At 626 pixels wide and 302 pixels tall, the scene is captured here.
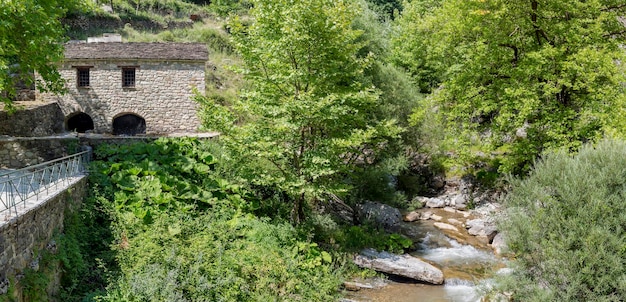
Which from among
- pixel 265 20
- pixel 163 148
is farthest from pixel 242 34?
pixel 163 148

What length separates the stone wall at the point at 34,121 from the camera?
17.4 metres

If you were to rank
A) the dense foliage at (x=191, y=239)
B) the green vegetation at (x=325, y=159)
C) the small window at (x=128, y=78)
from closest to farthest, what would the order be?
the green vegetation at (x=325, y=159) < the dense foliage at (x=191, y=239) < the small window at (x=128, y=78)

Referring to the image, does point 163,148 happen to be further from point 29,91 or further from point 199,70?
point 29,91

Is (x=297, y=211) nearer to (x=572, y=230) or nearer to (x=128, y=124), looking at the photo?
(x=572, y=230)

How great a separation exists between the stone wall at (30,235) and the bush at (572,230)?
9729 millimetres

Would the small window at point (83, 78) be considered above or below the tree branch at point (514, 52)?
below

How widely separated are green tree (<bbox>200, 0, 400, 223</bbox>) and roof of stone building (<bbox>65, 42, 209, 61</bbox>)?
7576mm

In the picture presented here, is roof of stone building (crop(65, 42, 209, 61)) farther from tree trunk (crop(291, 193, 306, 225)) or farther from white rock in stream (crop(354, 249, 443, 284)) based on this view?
white rock in stream (crop(354, 249, 443, 284))

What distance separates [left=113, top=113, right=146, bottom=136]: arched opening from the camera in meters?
20.5

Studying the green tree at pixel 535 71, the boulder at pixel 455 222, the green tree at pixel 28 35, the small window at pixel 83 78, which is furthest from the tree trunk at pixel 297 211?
the small window at pixel 83 78

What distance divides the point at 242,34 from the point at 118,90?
9.52 meters

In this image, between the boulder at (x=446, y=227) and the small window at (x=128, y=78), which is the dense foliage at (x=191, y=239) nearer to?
the small window at (x=128, y=78)

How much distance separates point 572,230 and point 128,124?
1875cm

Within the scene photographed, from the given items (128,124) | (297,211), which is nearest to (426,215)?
(297,211)
